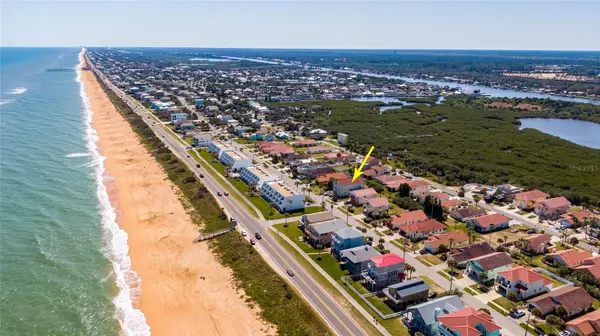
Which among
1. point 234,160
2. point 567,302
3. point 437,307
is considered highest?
point 234,160

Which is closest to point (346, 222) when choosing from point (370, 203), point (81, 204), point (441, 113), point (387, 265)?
point (370, 203)

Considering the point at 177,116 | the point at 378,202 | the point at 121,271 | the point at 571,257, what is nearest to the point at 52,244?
the point at 121,271

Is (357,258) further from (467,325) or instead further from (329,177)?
(329,177)

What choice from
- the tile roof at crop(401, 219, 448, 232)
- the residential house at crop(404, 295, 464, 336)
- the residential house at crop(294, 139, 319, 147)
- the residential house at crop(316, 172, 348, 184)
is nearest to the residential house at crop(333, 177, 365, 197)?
the residential house at crop(316, 172, 348, 184)

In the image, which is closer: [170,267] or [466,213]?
[170,267]

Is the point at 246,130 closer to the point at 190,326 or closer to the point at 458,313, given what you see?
the point at 190,326

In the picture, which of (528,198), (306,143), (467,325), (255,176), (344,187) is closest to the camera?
(467,325)

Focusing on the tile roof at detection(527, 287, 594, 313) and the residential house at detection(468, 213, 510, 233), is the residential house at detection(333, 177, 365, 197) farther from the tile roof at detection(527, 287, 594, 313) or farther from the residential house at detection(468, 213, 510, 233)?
the tile roof at detection(527, 287, 594, 313)
